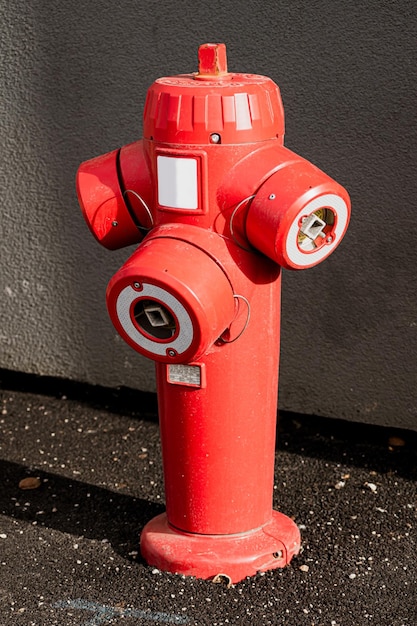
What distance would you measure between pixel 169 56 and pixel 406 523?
206cm

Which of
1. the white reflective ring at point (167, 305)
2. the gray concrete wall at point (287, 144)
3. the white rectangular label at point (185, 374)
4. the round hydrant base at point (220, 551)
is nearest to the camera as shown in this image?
the white reflective ring at point (167, 305)

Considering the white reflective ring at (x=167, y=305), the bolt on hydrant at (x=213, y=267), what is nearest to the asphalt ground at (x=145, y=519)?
the bolt on hydrant at (x=213, y=267)

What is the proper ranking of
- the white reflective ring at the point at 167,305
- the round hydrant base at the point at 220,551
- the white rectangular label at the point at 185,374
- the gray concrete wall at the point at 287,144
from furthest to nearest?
the gray concrete wall at the point at 287,144 < the round hydrant base at the point at 220,551 < the white rectangular label at the point at 185,374 < the white reflective ring at the point at 167,305

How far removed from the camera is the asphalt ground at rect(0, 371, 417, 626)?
2.81 metres

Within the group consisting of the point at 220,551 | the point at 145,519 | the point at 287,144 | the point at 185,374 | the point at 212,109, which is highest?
the point at 212,109

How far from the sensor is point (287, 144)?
3.57 meters

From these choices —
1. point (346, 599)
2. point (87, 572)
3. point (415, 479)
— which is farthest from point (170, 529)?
point (415, 479)

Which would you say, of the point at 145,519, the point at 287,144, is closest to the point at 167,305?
the point at 145,519

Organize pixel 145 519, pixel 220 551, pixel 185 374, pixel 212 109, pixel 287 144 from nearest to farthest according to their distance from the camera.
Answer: pixel 212 109 < pixel 185 374 < pixel 220 551 < pixel 145 519 < pixel 287 144

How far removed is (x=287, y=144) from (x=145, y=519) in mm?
1563

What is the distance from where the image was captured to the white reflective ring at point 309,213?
252cm

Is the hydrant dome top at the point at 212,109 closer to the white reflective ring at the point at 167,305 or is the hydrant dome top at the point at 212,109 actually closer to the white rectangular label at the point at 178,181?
the white rectangular label at the point at 178,181

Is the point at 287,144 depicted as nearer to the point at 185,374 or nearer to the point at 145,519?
the point at 185,374

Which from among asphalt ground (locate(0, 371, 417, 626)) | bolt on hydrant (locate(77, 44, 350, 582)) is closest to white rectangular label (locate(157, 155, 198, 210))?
bolt on hydrant (locate(77, 44, 350, 582))
